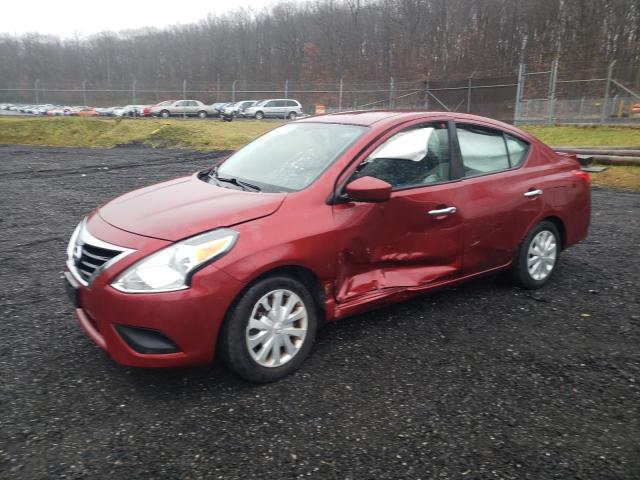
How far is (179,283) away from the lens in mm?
2795

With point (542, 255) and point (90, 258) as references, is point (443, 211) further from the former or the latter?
point (90, 258)

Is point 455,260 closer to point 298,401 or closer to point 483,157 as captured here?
point 483,157

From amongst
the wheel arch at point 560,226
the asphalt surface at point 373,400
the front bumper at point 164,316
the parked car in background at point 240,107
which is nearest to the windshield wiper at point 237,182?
the front bumper at point 164,316

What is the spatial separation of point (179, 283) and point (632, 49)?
144 ft

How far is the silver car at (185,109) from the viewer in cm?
3872

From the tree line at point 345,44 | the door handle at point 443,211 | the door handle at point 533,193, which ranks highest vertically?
the tree line at point 345,44

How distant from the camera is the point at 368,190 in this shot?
3311 millimetres

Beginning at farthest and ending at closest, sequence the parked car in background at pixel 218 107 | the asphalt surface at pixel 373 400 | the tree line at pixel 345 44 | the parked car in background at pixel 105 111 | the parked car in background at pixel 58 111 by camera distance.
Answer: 1. the tree line at pixel 345 44
2. the parked car in background at pixel 105 111
3. the parked car in background at pixel 58 111
4. the parked car in background at pixel 218 107
5. the asphalt surface at pixel 373 400

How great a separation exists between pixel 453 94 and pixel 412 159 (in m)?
25.7

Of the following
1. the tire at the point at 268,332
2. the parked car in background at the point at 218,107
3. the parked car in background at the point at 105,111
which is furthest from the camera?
the parked car in background at the point at 105,111

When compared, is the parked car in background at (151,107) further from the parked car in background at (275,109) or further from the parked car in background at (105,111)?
the parked car in background at (275,109)

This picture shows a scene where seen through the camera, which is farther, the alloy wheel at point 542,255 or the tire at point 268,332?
the alloy wheel at point 542,255

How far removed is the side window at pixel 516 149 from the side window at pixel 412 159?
2.66 ft

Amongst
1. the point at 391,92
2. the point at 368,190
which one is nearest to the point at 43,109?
the point at 391,92
